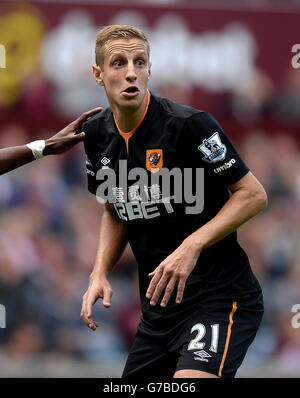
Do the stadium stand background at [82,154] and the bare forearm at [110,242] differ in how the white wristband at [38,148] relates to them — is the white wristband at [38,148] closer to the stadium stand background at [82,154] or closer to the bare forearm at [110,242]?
the bare forearm at [110,242]

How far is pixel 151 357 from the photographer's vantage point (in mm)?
5164

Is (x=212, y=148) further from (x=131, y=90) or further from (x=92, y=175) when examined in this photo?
(x=92, y=175)

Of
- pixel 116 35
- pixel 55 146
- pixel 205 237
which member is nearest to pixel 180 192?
pixel 205 237

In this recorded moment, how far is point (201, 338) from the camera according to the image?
4801 millimetres

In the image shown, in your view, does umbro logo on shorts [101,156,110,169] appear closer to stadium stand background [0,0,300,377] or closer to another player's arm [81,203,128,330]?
another player's arm [81,203,128,330]

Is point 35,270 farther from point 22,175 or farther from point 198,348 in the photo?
point 198,348

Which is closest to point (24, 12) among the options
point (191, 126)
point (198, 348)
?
point (191, 126)

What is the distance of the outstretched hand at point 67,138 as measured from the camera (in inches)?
209

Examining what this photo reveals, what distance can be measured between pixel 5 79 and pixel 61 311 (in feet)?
9.48

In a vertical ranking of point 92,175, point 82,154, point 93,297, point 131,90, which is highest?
point 131,90

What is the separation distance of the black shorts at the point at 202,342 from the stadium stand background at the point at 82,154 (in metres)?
4.47

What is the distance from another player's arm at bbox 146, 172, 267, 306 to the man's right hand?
46cm

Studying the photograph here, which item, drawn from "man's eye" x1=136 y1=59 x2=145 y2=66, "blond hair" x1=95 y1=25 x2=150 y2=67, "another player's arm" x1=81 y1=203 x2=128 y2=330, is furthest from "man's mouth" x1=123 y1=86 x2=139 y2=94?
"another player's arm" x1=81 y1=203 x2=128 y2=330

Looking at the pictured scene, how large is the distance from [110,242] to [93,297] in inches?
20.0
